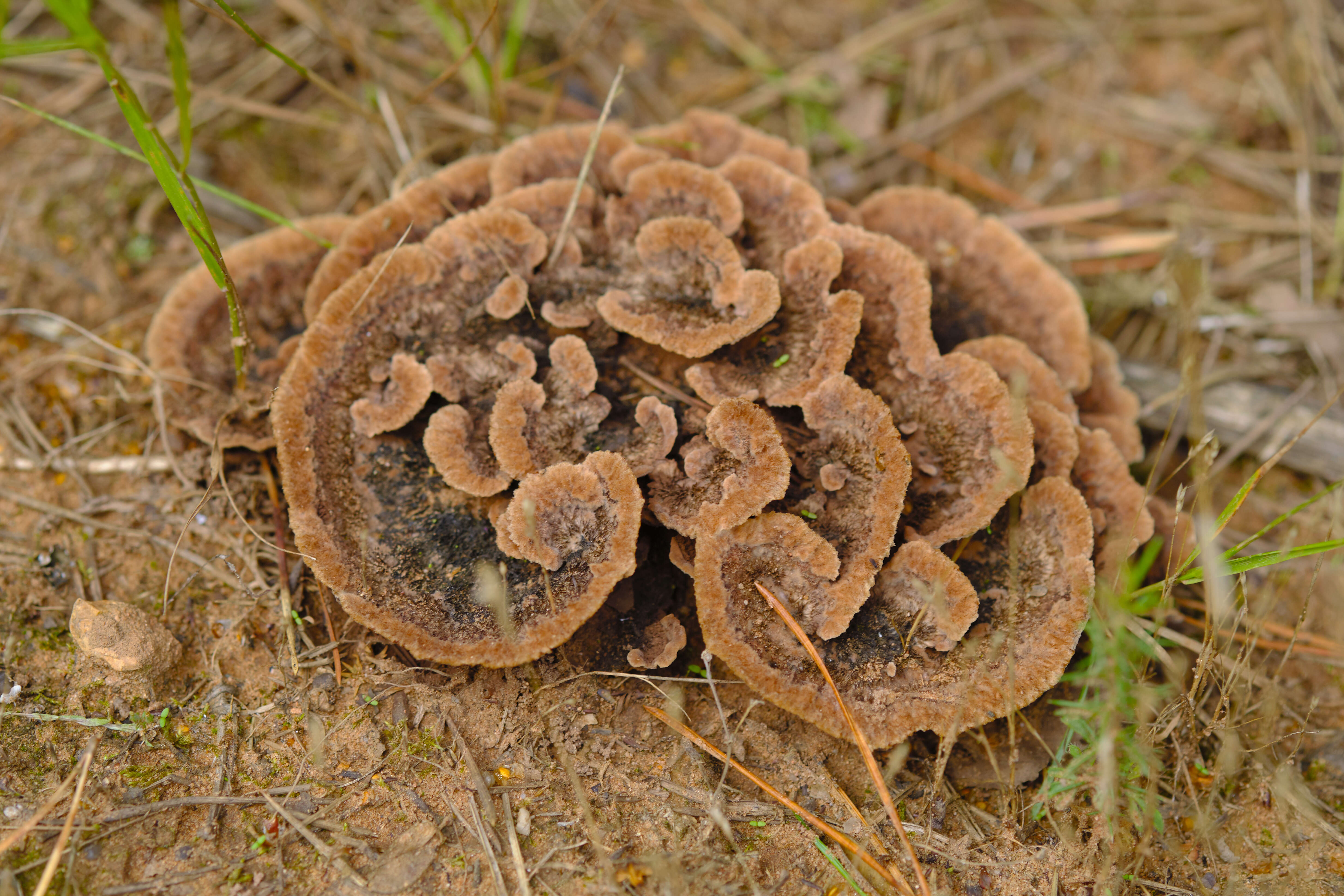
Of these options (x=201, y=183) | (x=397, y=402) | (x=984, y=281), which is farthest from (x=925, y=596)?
(x=201, y=183)

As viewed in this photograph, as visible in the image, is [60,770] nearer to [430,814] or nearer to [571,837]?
[430,814]

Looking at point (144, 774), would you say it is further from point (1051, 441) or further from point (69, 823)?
point (1051, 441)

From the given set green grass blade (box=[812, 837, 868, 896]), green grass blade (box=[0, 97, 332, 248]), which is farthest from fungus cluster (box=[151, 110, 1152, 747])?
green grass blade (box=[812, 837, 868, 896])

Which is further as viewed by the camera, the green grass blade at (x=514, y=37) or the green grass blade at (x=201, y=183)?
the green grass blade at (x=514, y=37)

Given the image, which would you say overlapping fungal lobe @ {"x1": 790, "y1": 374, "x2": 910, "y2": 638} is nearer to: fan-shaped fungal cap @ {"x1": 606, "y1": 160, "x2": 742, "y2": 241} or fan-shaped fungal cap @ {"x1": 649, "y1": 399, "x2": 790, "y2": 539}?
fan-shaped fungal cap @ {"x1": 649, "y1": 399, "x2": 790, "y2": 539}

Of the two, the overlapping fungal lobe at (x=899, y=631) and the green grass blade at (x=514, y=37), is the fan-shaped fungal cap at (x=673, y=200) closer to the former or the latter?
the overlapping fungal lobe at (x=899, y=631)

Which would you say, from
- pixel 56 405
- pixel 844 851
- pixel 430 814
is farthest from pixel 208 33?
pixel 844 851

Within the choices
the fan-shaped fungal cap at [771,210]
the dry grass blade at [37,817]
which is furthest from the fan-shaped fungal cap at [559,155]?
the dry grass blade at [37,817]
